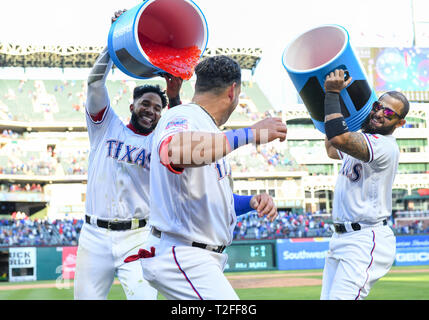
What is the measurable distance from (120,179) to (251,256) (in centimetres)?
1730

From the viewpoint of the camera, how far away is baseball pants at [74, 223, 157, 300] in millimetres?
4152

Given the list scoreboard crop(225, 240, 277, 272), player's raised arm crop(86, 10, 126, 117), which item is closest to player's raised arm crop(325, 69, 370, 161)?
player's raised arm crop(86, 10, 126, 117)

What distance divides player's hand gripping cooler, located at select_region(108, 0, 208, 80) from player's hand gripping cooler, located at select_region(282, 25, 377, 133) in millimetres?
759

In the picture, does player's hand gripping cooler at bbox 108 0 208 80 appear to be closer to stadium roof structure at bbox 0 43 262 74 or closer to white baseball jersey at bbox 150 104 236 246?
white baseball jersey at bbox 150 104 236 246

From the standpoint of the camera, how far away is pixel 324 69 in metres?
3.74

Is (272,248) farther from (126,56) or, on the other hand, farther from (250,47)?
(250,47)

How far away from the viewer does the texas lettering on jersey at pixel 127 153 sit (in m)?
4.36

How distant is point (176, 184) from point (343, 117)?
5.47ft

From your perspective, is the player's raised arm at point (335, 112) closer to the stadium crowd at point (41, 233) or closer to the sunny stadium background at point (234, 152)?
the stadium crowd at point (41, 233)

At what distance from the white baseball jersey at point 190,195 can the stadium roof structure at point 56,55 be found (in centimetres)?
4366

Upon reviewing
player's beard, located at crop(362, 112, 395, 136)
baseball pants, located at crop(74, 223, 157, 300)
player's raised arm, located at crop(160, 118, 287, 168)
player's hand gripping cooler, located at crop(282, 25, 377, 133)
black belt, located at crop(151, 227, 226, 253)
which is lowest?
baseball pants, located at crop(74, 223, 157, 300)

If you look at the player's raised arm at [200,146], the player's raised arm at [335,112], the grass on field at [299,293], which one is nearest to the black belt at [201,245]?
the player's raised arm at [200,146]
